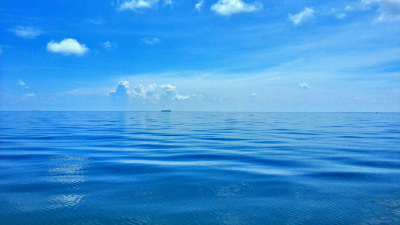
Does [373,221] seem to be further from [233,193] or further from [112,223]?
[112,223]

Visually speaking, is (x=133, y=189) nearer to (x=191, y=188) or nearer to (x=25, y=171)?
(x=191, y=188)

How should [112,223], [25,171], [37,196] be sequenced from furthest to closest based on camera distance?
1. [25,171]
2. [37,196]
3. [112,223]

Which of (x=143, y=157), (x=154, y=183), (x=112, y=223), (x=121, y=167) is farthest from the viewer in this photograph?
(x=143, y=157)

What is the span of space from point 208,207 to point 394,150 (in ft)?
61.3

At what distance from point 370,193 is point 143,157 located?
1220cm

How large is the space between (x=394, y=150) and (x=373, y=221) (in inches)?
640

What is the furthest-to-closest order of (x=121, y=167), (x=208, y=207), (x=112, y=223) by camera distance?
(x=121, y=167) → (x=208, y=207) → (x=112, y=223)

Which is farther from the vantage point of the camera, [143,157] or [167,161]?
[143,157]

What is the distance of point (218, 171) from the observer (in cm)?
1338

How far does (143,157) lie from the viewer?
1719 cm

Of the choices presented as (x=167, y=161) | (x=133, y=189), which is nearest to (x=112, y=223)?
(x=133, y=189)

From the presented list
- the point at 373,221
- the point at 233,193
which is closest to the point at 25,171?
the point at 233,193

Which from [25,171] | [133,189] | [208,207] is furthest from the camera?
[25,171]

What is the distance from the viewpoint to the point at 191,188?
1062 cm
